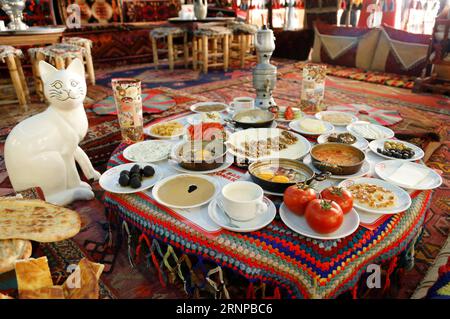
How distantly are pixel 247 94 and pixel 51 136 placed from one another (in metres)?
3.35

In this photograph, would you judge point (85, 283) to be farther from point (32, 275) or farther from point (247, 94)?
point (247, 94)

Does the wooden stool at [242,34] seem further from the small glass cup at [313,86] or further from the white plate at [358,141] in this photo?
the white plate at [358,141]

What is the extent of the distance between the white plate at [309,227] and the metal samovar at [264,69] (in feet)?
3.95

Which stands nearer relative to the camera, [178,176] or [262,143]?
[178,176]

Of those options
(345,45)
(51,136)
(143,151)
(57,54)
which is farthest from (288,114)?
(345,45)

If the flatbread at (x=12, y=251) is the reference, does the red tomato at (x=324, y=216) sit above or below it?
above

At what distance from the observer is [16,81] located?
425 centimetres

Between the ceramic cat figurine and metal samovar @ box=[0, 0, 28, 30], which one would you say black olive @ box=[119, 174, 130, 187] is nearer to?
the ceramic cat figurine

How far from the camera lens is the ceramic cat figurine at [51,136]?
183 centimetres

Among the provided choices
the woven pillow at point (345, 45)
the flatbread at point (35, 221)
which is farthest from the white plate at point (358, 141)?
the woven pillow at point (345, 45)

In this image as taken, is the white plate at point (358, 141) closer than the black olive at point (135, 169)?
No

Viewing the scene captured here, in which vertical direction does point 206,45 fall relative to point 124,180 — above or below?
above

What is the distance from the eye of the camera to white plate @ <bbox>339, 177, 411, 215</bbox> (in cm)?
128

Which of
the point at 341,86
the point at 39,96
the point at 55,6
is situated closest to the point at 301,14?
the point at 341,86
